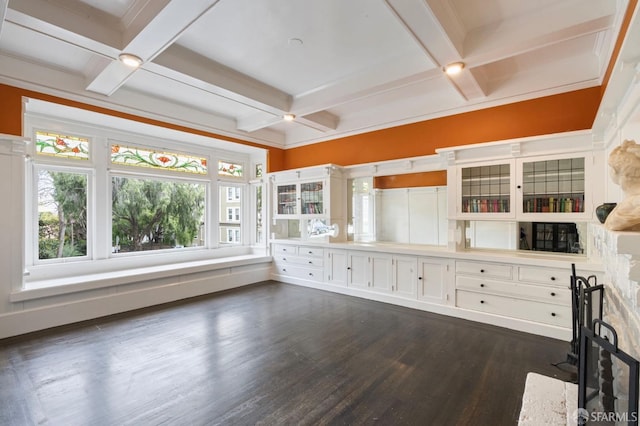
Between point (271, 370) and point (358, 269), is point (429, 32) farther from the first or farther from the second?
point (358, 269)

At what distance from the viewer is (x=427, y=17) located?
2.35 metres

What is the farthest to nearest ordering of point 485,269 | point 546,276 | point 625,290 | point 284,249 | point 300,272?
1. point 284,249
2. point 300,272
3. point 485,269
4. point 546,276
5. point 625,290

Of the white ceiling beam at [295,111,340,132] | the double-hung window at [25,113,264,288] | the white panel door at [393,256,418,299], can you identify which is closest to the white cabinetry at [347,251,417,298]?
the white panel door at [393,256,418,299]

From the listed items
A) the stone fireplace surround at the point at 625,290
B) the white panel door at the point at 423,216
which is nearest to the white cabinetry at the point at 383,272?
the white panel door at the point at 423,216

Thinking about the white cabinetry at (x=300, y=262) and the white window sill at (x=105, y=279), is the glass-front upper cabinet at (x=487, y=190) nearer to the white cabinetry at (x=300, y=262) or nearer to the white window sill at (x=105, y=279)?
the white cabinetry at (x=300, y=262)

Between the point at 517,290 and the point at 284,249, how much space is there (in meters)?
3.93

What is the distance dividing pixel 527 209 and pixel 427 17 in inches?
97.6

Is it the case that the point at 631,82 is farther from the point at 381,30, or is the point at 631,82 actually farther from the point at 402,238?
the point at 402,238

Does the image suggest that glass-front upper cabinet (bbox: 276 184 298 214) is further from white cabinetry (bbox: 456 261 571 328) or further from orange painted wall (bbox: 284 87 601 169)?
white cabinetry (bbox: 456 261 571 328)

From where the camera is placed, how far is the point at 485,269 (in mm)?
3740

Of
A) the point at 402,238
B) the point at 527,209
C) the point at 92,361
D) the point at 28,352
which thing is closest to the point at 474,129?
the point at 527,209

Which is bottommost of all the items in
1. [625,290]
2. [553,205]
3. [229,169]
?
[625,290]

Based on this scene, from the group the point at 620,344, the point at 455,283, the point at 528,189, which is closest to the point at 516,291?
the point at 455,283

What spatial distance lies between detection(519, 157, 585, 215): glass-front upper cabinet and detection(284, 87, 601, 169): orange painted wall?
19.1 inches
